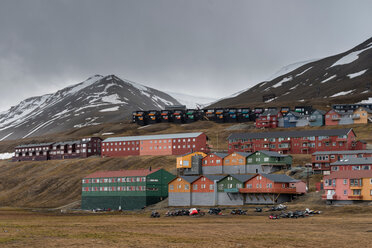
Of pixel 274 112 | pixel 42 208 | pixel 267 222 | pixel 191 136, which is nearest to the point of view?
pixel 267 222

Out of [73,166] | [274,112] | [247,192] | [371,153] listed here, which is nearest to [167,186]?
[247,192]

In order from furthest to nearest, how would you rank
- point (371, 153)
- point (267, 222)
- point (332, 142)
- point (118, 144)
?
point (118, 144) → point (332, 142) → point (371, 153) → point (267, 222)

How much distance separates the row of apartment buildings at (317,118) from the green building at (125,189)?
76.1 metres

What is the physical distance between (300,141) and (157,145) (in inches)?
1841

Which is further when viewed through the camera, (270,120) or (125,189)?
(270,120)

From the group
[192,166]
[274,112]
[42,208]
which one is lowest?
[42,208]

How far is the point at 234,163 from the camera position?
11719 cm

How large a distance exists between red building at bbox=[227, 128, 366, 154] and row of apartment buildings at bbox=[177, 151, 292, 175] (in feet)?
60.7

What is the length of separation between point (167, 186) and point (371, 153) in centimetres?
4390

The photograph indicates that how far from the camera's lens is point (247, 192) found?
92438 millimetres

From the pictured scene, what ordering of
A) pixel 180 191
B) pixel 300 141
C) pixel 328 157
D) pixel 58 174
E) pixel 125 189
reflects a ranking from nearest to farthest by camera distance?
pixel 180 191, pixel 328 157, pixel 125 189, pixel 300 141, pixel 58 174

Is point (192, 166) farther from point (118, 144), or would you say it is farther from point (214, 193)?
point (118, 144)

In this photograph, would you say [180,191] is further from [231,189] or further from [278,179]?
Answer: [278,179]

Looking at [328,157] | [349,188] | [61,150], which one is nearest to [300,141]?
[328,157]
